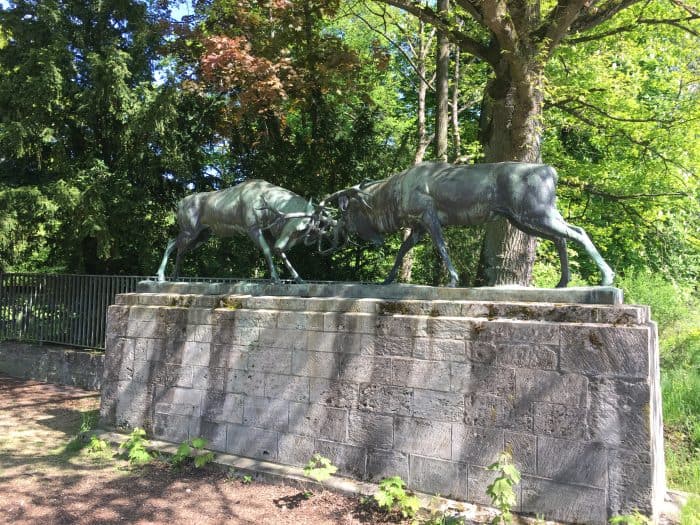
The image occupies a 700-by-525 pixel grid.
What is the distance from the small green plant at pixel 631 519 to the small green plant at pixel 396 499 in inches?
59.9

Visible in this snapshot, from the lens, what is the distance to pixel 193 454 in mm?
6152

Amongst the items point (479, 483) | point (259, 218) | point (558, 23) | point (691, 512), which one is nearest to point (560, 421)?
point (479, 483)

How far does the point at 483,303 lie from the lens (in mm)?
4879

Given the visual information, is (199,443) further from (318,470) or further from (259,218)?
(259,218)

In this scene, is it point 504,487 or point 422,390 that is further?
point 422,390

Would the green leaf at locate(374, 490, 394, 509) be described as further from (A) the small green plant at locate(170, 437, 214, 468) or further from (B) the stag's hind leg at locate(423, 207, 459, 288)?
(A) the small green plant at locate(170, 437, 214, 468)

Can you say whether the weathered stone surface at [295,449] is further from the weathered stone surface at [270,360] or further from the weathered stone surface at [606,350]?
the weathered stone surface at [606,350]

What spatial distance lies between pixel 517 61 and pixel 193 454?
21.1 feet

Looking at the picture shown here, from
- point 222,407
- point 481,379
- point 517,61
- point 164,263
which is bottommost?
point 222,407

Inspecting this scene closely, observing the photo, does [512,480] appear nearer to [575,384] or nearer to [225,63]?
[575,384]

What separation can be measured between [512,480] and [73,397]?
8972 mm

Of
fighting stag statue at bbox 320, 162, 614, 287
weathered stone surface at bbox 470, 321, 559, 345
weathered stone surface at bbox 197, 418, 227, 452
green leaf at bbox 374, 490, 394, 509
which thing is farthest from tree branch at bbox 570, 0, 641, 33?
weathered stone surface at bbox 197, 418, 227, 452

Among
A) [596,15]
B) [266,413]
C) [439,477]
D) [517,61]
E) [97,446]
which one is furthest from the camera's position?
[596,15]

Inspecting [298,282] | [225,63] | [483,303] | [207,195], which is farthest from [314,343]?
[225,63]
